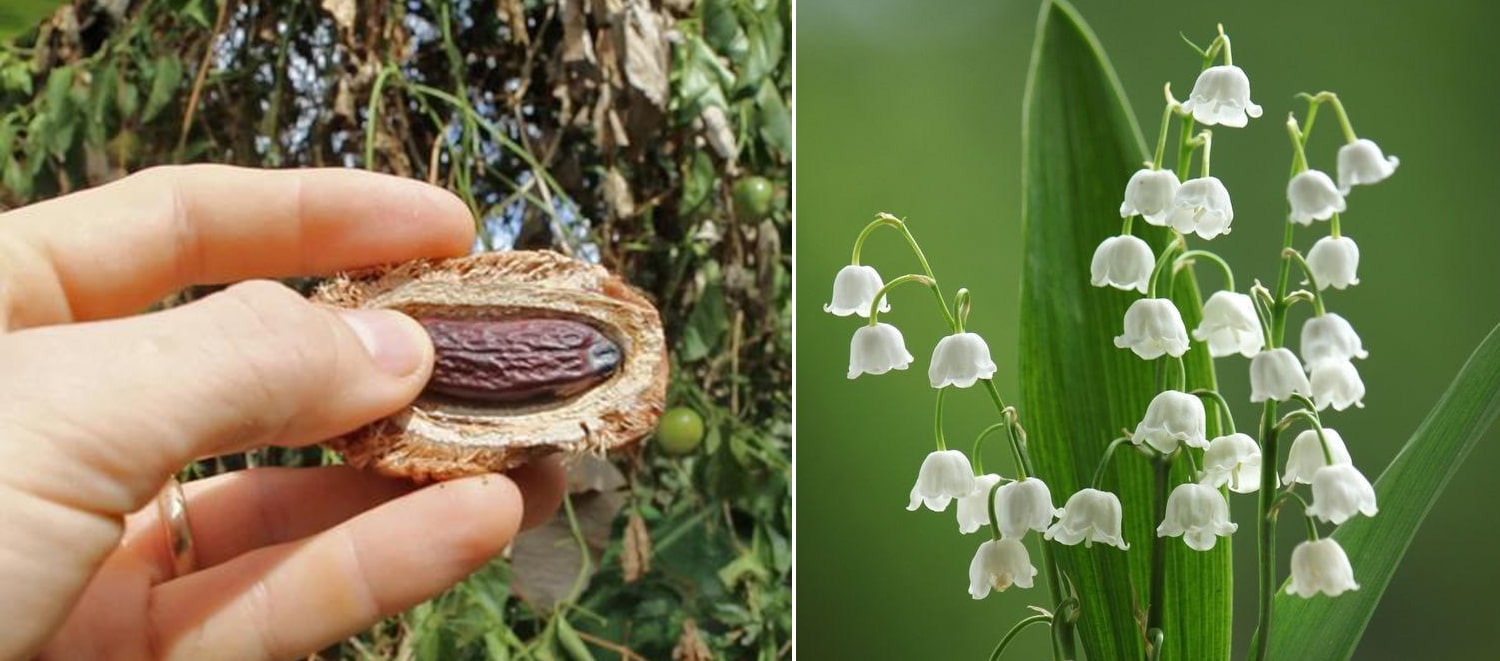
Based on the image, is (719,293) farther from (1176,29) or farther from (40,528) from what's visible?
(40,528)

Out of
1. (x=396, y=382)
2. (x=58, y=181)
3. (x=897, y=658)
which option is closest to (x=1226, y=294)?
(x=396, y=382)

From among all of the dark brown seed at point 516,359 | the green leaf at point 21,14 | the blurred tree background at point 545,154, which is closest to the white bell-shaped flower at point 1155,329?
the dark brown seed at point 516,359

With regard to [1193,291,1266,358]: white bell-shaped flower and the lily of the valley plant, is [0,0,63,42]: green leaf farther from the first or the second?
[1193,291,1266,358]: white bell-shaped flower

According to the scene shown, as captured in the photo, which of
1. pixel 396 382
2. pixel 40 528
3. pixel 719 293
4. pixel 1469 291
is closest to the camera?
pixel 40 528

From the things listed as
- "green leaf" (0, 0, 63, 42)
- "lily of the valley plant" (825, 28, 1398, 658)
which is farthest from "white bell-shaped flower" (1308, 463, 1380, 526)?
"green leaf" (0, 0, 63, 42)

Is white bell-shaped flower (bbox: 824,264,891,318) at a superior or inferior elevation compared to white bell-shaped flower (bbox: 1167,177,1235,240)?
inferior

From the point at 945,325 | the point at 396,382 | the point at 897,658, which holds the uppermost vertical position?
the point at 396,382
